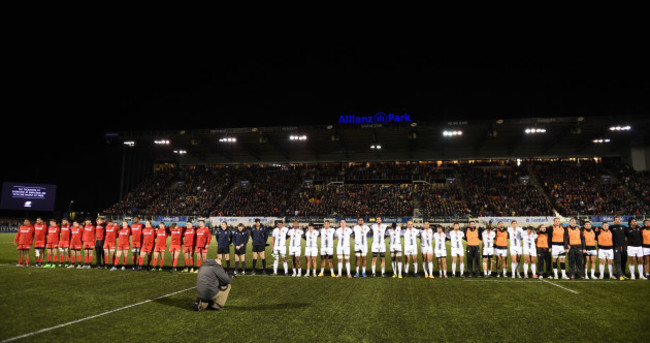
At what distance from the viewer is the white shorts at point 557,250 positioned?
1199cm

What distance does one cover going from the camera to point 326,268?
1442 cm

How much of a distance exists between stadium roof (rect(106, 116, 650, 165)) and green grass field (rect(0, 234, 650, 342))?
2612 cm

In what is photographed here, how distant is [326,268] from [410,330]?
8.55 meters

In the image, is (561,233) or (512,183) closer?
(561,233)

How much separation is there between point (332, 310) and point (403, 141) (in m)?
34.0

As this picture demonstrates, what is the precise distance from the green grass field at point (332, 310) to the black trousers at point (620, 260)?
3.57 feet

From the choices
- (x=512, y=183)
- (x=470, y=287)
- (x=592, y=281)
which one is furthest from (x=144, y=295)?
(x=512, y=183)

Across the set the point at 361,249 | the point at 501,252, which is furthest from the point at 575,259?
the point at 361,249

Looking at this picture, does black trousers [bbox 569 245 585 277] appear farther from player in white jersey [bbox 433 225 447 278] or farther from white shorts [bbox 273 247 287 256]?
white shorts [bbox 273 247 287 256]

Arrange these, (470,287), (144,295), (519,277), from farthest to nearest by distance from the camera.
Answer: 1. (519,277)
2. (470,287)
3. (144,295)

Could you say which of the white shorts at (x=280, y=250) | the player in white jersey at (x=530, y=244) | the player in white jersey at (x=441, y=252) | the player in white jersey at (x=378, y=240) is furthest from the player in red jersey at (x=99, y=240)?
the player in white jersey at (x=530, y=244)

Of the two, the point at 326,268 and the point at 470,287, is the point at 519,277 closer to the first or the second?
the point at 470,287

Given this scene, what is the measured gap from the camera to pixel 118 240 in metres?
14.1

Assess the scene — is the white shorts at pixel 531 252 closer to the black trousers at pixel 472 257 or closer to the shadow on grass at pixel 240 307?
the black trousers at pixel 472 257
